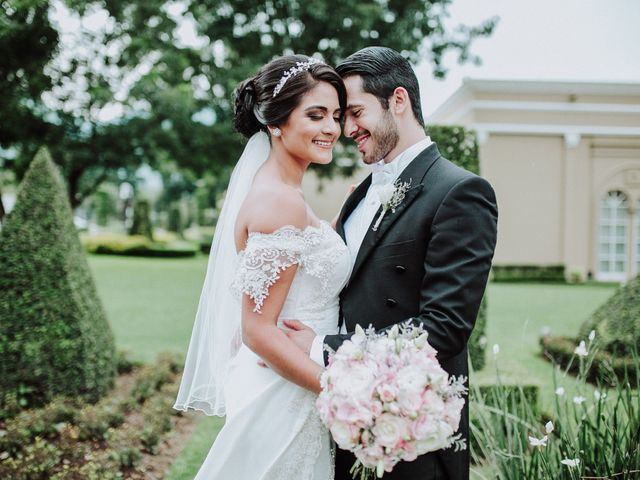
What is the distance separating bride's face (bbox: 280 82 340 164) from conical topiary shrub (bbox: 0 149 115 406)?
13.2ft

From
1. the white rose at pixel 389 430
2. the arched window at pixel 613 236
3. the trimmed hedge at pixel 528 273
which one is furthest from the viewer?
the arched window at pixel 613 236

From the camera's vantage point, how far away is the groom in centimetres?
214

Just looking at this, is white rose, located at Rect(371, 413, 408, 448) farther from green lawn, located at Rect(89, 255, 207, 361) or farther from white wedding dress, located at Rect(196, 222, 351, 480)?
green lawn, located at Rect(89, 255, 207, 361)

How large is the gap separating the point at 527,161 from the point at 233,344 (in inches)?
806

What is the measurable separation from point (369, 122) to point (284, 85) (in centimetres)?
42

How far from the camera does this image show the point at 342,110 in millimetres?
2648

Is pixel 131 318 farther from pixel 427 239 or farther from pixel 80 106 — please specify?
pixel 427 239

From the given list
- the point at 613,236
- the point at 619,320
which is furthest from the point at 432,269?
the point at 613,236

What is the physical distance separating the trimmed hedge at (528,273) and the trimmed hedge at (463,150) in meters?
14.0

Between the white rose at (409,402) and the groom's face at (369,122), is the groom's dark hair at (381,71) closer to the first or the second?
the groom's face at (369,122)

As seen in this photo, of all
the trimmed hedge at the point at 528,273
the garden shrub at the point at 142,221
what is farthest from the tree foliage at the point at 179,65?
the garden shrub at the point at 142,221

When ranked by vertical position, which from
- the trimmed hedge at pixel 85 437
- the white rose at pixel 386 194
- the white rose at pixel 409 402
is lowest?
the trimmed hedge at pixel 85 437

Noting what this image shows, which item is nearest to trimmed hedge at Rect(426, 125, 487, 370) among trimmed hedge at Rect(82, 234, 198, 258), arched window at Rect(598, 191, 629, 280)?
arched window at Rect(598, 191, 629, 280)

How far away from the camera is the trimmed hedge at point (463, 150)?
6520 mm
